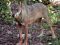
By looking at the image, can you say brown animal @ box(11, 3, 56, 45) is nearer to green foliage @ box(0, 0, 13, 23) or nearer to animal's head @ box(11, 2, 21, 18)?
animal's head @ box(11, 2, 21, 18)

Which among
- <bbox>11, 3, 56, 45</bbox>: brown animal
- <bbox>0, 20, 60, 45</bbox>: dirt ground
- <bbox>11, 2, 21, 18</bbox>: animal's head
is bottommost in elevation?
<bbox>0, 20, 60, 45</bbox>: dirt ground

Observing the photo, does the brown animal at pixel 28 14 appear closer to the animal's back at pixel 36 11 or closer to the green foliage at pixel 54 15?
the animal's back at pixel 36 11

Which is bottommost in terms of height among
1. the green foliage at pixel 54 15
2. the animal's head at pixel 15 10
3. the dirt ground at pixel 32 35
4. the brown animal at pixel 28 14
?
the dirt ground at pixel 32 35

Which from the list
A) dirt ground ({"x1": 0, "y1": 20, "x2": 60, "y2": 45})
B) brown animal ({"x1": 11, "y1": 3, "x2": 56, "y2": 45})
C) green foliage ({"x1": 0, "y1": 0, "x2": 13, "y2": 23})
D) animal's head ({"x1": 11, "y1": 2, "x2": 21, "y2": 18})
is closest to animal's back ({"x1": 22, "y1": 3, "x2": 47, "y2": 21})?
brown animal ({"x1": 11, "y1": 3, "x2": 56, "y2": 45})

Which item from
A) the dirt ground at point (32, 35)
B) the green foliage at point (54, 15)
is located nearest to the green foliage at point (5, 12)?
the dirt ground at point (32, 35)

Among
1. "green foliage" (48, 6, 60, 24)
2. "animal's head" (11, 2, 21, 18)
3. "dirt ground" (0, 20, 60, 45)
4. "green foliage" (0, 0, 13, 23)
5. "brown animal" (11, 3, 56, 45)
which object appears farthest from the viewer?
"green foliage" (0, 0, 13, 23)

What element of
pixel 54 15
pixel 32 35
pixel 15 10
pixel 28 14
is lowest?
pixel 32 35

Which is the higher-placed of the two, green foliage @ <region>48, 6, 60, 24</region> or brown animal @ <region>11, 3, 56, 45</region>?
brown animal @ <region>11, 3, 56, 45</region>

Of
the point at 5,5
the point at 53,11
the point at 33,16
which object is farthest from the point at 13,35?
the point at 53,11

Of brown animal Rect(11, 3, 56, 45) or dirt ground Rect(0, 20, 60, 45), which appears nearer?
brown animal Rect(11, 3, 56, 45)

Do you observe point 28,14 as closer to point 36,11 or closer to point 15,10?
point 36,11

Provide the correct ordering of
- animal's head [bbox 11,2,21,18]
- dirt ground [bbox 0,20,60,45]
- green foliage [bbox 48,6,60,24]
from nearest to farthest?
animal's head [bbox 11,2,21,18], dirt ground [bbox 0,20,60,45], green foliage [bbox 48,6,60,24]

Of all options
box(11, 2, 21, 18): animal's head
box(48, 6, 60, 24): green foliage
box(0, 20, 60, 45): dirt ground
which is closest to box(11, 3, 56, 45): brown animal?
box(11, 2, 21, 18): animal's head

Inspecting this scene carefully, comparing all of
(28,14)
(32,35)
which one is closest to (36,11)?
(28,14)
